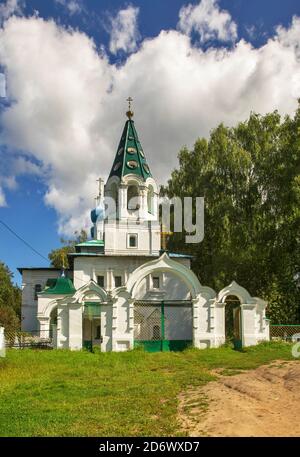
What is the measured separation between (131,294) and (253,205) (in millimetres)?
11877

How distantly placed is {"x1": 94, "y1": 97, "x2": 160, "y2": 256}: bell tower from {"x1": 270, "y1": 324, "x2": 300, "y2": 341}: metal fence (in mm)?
9513

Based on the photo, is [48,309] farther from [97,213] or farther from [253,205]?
[253,205]

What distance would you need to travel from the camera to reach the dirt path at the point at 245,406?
6.53 meters

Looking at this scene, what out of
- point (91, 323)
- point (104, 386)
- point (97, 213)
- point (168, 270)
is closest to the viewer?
point (104, 386)

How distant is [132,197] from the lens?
2900 centimetres

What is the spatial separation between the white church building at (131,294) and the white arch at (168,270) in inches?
Answer: 1.6

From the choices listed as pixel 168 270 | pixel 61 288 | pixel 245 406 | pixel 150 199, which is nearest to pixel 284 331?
pixel 168 270

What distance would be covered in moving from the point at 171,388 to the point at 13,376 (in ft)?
15.6

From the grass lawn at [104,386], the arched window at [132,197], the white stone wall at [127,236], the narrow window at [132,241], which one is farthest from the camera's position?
the arched window at [132,197]

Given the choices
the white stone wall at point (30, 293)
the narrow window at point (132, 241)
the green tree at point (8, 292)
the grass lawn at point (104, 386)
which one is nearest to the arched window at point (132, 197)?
the narrow window at point (132, 241)

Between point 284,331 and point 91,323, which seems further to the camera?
point 91,323

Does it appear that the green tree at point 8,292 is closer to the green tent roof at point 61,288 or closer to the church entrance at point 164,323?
the green tent roof at point 61,288
